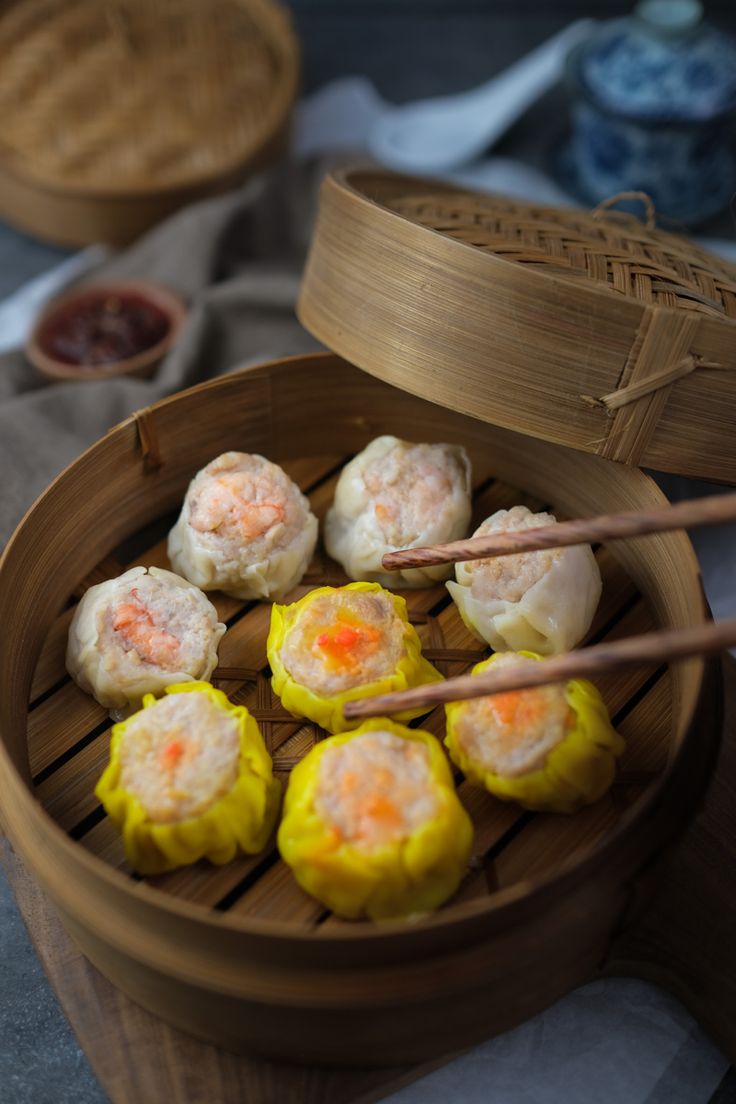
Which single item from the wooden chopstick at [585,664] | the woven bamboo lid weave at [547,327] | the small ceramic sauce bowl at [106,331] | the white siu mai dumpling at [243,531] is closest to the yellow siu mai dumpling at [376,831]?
the wooden chopstick at [585,664]

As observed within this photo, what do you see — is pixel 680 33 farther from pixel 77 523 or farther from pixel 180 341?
pixel 77 523

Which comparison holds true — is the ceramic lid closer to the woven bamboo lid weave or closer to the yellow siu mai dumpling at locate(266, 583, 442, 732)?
the woven bamboo lid weave

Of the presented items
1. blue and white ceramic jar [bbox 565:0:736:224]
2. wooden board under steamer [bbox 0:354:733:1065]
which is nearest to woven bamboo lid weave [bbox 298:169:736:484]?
wooden board under steamer [bbox 0:354:733:1065]

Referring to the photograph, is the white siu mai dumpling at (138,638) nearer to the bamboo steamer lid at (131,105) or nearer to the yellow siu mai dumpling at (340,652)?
the yellow siu mai dumpling at (340,652)

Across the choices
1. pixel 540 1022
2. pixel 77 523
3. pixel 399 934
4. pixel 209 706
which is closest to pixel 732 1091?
pixel 540 1022

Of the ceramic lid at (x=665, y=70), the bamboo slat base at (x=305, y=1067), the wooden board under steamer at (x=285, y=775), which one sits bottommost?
the bamboo slat base at (x=305, y=1067)

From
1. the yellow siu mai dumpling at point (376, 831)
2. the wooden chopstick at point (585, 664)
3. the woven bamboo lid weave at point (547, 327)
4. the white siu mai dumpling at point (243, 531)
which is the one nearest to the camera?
the wooden chopstick at point (585, 664)

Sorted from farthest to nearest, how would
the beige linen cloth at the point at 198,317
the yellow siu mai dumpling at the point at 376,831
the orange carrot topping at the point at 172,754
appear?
the beige linen cloth at the point at 198,317 → the orange carrot topping at the point at 172,754 → the yellow siu mai dumpling at the point at 376,831
